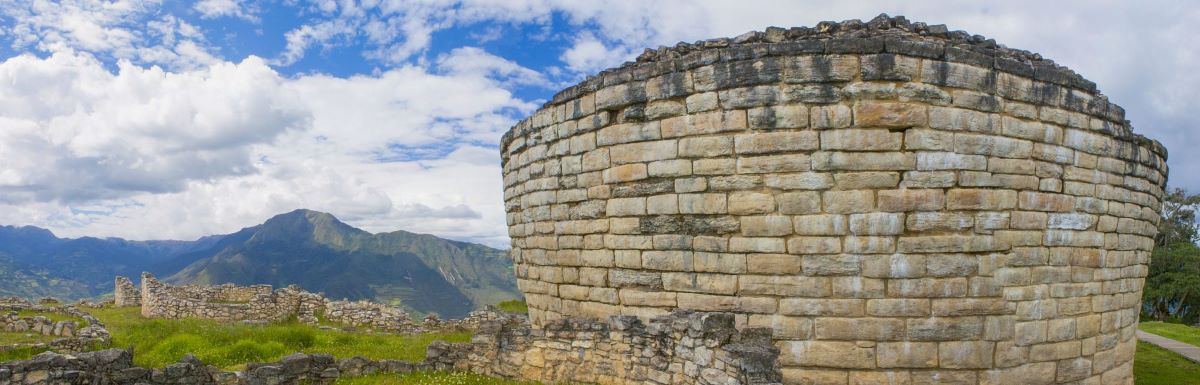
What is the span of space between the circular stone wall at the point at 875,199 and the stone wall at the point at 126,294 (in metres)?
25.7

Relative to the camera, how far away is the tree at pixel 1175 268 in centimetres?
3291

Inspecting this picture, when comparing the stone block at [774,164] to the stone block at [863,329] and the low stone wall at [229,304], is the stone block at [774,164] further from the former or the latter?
the low stone wall at [229,304]

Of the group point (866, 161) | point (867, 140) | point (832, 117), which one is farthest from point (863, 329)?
point (832, 117)

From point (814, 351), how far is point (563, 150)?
176 inches

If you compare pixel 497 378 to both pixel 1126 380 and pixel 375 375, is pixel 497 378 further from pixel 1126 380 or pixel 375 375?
pixel 1126 380

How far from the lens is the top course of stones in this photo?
7641 mm

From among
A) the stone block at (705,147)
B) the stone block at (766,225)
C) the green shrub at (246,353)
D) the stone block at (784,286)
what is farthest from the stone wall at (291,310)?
the stone block at (766,225)

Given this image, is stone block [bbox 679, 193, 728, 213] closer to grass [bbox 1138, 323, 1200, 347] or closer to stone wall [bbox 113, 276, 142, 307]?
grass [bbox 1138, 323, 1200, 347]

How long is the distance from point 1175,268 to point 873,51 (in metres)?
37.8

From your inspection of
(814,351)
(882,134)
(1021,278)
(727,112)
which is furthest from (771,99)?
(1021,278)

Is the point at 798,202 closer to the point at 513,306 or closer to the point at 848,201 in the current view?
the point at 848,201

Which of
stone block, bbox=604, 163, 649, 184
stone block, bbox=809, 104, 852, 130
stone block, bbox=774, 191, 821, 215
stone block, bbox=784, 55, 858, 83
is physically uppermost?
stone block, bbox=784, 55, 858, 83

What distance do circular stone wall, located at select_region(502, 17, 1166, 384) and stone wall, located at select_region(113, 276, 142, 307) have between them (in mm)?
25680

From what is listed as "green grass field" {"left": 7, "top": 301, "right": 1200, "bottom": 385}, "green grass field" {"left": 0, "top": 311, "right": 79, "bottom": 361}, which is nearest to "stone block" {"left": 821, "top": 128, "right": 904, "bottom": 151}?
"green grass field" {"left": 7, "top": 301, "right": 1200, "bottom": 385}
